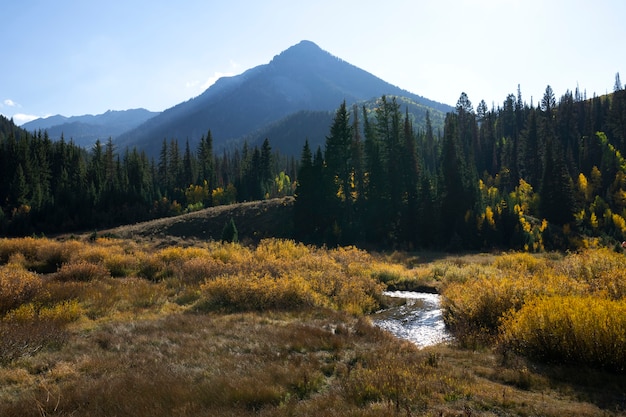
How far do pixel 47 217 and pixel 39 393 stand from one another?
75.0 m

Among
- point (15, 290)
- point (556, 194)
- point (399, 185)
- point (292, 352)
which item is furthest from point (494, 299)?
point (556, 194)

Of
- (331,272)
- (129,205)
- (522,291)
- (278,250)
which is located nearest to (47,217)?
(129,205)

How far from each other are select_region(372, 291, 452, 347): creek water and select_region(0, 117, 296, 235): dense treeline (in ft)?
208

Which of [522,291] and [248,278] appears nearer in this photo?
[522,291]

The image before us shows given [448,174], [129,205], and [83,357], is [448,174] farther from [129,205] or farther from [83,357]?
[129,205]

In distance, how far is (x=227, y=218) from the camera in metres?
55.6

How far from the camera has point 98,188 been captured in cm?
8288

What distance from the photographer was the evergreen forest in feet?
163

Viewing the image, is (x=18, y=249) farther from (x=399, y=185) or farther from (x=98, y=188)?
(x=98, y=188)

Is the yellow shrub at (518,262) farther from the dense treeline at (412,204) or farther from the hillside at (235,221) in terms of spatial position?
the hillside at (235,221)

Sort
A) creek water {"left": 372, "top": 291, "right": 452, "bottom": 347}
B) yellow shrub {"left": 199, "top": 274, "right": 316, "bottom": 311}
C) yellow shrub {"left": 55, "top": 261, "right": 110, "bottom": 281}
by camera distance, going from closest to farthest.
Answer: creek water {"left": 372, "top": 291, "right": 452, "bottom": 347} → yellow shrub {"left": 199, "top": 274, "right": 316, "bottom": 311} → yellow shrub {"left": 55, "top": 261, "right": 110, "bottom": 281}

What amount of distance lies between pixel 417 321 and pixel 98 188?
8270 cm

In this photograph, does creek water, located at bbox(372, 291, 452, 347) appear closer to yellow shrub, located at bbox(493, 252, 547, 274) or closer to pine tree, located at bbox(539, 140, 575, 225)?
yellow shrub, located at bbox(493, 252, 547, 274)

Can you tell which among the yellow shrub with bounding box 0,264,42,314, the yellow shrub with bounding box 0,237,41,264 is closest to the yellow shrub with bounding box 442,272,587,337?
the yellow shrub with bounding box 0,264,42,314
